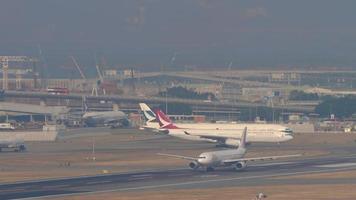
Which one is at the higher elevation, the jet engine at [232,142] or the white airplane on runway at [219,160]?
the jet engine at [232,142]

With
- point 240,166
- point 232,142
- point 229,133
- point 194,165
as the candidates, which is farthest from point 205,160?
point 229,133

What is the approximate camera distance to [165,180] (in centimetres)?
9662

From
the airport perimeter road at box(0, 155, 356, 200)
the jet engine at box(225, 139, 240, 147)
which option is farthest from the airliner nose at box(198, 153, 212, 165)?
the jet engine at box(225, 139, 240, 147)

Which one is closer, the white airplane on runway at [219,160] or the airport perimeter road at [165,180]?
the airport perimeter road at [165,180]

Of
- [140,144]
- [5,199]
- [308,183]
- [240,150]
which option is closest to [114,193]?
[5,199]

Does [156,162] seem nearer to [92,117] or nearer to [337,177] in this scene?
[337,177]

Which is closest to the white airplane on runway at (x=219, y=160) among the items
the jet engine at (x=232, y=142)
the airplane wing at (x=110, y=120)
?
the jet engine at (x=232, y=142)

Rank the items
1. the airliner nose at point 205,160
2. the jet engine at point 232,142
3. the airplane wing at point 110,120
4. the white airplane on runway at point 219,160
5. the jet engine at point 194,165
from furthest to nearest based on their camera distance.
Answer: the airplane wing at point 110,120 < the jet engine at point 232,142 < the jet engine at point 194,165 < the white airplane on runway at point 219,160 < the airliner nose at point 205,160

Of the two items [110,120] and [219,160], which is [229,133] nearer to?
[219,160]

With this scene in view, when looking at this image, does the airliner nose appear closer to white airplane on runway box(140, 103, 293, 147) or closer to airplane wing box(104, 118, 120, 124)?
white airplane on runway box(140, 103, 293, 147)

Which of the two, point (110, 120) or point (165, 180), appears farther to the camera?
point (110, 120)

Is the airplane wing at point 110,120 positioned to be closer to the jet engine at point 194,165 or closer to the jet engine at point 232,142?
the jet engine at point 232,142

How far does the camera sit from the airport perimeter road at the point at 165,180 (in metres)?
89.8

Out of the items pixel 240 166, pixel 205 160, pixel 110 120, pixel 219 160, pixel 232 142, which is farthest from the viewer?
pixel 110 120
